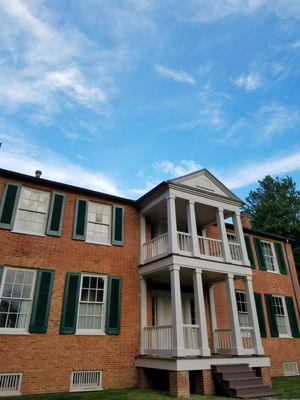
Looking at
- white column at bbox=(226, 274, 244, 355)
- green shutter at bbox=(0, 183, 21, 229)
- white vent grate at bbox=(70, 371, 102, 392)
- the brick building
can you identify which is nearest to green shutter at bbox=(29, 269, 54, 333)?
the brick building

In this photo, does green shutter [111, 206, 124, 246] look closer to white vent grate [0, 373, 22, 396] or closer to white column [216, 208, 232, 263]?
white column [216, 208, 232, 263]

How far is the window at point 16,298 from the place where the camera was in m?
8.77

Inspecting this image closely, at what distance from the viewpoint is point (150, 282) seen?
1162 centimetres

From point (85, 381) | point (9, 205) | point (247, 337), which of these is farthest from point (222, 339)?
point (9, 205)

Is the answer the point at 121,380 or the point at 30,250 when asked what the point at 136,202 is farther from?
the point at 121,380

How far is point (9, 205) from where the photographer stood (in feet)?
32.5

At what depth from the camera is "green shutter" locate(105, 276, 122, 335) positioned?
10047 millimetres

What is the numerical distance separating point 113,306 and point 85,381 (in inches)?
93.5

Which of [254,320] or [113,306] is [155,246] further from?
[254,320]

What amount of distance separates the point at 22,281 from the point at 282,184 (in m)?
25.5

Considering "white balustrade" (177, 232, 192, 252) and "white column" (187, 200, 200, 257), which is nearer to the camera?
"white column" (187, 200, 200, 257)

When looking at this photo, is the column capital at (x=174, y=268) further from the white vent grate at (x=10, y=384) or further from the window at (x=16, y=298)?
the white vent grate at (x=10, y=384)

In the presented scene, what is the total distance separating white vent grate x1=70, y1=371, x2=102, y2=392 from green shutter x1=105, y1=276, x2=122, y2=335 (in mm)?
1327

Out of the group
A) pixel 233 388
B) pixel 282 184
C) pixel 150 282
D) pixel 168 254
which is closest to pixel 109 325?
pixel 150 282
